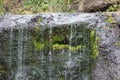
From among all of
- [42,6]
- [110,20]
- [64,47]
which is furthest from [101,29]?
[42,6]

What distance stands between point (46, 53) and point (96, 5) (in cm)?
169

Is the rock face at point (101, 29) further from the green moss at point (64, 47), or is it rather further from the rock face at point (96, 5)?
the rock face at point (96, 5)

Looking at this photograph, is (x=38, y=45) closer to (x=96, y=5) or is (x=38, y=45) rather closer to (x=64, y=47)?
(x=64, y=47)

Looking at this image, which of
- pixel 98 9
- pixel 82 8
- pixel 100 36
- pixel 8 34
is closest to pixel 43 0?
pixel 82 8

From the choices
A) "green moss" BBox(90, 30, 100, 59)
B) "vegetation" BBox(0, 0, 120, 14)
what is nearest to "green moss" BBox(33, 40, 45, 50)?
"green moss" BBox(90, 30, 100, 59)

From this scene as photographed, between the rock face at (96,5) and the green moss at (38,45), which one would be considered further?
the rock face at (96,5)

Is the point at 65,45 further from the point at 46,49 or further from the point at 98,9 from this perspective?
the point at 98,9

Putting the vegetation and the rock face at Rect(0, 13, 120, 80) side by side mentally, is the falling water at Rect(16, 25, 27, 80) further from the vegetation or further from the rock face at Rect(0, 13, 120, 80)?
the vegetation

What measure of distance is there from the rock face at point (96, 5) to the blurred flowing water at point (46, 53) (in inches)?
54.9

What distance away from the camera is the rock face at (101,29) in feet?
14.9

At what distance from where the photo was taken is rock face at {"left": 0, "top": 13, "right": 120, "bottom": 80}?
14.9 feet

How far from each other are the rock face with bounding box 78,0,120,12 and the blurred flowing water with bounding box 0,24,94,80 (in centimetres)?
139

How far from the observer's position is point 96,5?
613 centimetres

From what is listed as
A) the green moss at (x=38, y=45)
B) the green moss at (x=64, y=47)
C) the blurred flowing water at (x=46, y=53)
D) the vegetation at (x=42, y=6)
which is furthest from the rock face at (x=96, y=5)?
the green moss at (x=38, y=45)
